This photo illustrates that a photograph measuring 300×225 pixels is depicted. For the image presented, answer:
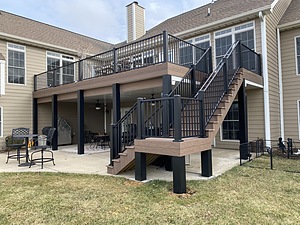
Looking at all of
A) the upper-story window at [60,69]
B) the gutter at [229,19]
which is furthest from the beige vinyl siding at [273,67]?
the upper-story window at [60,69]

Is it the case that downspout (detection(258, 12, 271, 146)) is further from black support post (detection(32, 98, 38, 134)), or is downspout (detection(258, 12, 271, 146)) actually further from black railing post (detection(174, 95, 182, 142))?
black support post (detection(32, 98, 38, 134))

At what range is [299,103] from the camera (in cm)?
911

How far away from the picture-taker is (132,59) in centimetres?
980

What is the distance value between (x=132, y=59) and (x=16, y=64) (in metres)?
6.08

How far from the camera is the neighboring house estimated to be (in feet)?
25.7

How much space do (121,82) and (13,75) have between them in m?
6.79

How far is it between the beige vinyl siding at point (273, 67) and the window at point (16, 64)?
11.2 metres

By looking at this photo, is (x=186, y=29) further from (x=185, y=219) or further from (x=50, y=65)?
(x=185, y=219)

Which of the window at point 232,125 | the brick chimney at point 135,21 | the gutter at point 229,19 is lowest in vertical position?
the window at point 232,125

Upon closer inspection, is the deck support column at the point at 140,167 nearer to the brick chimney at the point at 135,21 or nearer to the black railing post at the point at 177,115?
the black railing post at the point at 177,115

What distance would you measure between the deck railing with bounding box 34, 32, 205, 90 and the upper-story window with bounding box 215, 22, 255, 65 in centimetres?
82

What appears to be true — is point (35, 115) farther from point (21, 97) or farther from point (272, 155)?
point (272, 155)

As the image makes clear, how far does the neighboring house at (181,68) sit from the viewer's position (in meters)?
7.83

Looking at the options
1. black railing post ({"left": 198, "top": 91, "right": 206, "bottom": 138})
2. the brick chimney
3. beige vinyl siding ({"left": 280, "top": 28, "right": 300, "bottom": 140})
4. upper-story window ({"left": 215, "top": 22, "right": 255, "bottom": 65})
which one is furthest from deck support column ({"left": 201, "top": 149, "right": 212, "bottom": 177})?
the brick chimney
